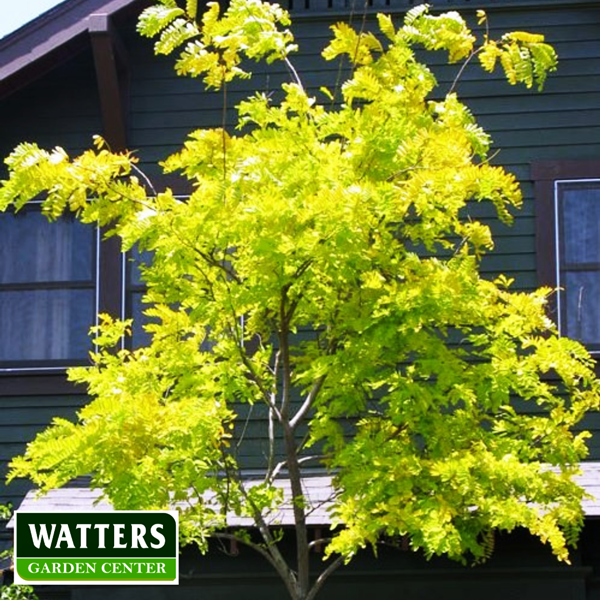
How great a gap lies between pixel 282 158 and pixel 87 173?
4.10ft

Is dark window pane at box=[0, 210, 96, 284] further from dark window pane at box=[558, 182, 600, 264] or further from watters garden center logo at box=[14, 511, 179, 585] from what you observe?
dark window pane at box=[558, 182, 600, 264]

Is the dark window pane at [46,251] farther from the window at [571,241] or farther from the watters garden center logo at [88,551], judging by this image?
the window at [571,241]

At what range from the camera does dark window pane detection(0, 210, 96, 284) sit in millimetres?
13102

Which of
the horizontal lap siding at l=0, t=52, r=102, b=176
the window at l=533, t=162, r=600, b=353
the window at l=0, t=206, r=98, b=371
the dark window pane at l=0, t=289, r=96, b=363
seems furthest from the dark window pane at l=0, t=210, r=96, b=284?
the window at l=533, t=162, r=600, b=353

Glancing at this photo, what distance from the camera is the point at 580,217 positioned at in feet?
41.9

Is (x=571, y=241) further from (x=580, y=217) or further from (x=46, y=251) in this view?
(x=46, y=251)

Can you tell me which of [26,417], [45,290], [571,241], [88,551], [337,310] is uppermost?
[571,241]

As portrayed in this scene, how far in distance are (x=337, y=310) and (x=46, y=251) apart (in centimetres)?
447

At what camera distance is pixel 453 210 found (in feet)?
30.3

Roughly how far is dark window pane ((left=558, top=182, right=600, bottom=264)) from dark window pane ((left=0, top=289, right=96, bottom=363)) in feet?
13.8

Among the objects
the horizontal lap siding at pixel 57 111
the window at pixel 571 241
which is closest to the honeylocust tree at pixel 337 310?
the window at pixel 571 241

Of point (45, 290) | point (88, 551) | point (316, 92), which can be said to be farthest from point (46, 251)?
point (88, 551)

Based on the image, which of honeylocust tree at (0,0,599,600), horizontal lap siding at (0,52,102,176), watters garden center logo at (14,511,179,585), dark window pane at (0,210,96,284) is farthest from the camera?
horizontal lap siding at (0,52,102,176)

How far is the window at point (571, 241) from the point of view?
12586mm
